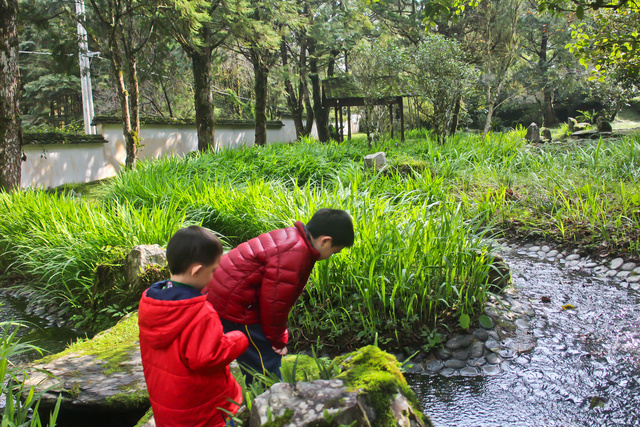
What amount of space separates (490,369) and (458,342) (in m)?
0.27

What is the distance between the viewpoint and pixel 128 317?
335 centimetres

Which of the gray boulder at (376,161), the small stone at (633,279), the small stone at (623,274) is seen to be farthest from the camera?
the gray boulder at (376,161)

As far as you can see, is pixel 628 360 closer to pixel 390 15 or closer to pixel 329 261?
pixel 329 261

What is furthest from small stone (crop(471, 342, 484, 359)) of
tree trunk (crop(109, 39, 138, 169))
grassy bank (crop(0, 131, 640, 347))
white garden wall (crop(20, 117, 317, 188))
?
tree trunk (crop(109, 39, 138, 169))

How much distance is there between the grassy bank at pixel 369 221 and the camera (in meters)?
3.16

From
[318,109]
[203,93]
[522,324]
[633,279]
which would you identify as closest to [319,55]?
[318,109]

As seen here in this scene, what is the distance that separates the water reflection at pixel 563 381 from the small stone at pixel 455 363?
0.12m

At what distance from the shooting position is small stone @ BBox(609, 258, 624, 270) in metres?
4.16

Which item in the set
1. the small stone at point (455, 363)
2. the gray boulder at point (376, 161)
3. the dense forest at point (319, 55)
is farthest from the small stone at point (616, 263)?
the gray boulder at point (376, 161)

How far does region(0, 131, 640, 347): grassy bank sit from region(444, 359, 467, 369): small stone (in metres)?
0.25

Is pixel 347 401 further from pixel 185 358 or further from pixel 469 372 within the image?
pixel 469 372

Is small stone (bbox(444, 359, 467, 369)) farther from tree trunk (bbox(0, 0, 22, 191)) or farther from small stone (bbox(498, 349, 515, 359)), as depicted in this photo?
tree trunk (bbox(0, 0, 22, 191))

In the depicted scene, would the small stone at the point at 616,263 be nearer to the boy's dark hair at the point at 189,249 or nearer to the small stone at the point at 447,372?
the small stone at the point at 447,372

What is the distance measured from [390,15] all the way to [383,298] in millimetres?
14903
